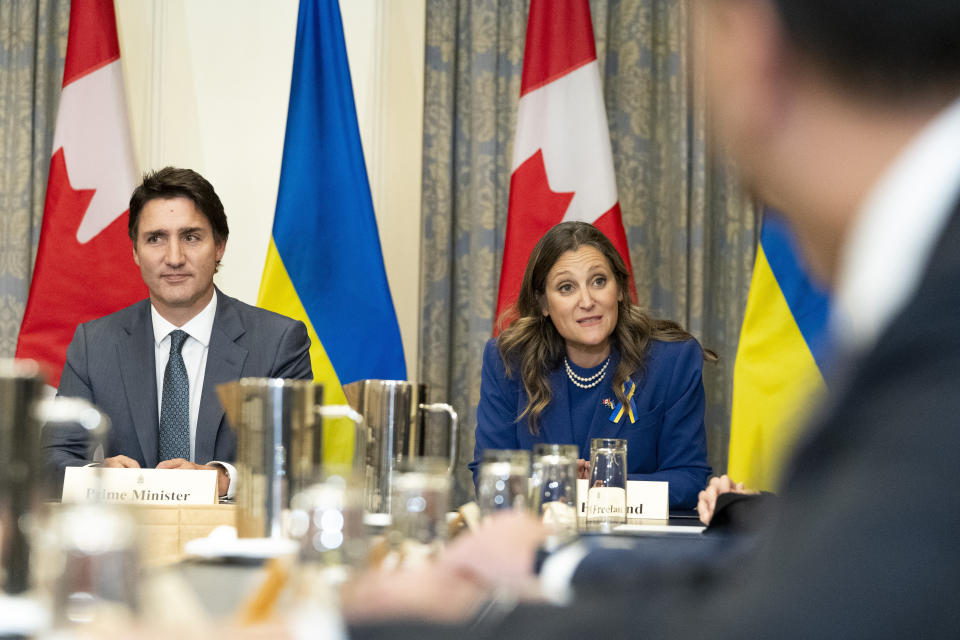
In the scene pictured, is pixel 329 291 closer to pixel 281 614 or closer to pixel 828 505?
pixel 281 614

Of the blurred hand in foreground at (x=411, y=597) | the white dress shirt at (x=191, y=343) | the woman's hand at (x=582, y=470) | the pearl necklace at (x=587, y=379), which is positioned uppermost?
the white dress shirt at (x=191, y=343)

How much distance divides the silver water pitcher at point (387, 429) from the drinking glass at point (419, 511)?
0.58 meters

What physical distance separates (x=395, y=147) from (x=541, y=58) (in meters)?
0.76

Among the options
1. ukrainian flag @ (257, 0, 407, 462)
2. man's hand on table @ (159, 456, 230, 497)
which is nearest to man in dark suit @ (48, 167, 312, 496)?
man's hand on table @ (159, 456, 230, 497)

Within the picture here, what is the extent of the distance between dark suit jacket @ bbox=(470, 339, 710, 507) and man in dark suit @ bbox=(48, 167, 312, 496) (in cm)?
65

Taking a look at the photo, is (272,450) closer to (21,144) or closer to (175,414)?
(175,414)

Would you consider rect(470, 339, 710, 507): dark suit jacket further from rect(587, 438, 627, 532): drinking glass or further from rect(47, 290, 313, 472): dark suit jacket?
rect(587, 438, 627, 532): drinking glass

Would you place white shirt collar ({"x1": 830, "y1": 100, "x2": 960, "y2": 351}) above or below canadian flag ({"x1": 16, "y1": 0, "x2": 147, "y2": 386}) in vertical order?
below

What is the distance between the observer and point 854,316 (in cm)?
53

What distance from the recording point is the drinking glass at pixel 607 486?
185 cm

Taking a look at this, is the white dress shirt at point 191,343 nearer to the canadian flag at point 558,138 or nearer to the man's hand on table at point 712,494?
the canadian flag at point 558,138

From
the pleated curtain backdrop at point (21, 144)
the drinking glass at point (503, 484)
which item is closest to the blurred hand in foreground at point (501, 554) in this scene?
the drinking glass at point (503, 484)

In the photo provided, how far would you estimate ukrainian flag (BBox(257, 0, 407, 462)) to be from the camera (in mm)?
3801

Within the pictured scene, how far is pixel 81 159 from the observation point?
381 cm
